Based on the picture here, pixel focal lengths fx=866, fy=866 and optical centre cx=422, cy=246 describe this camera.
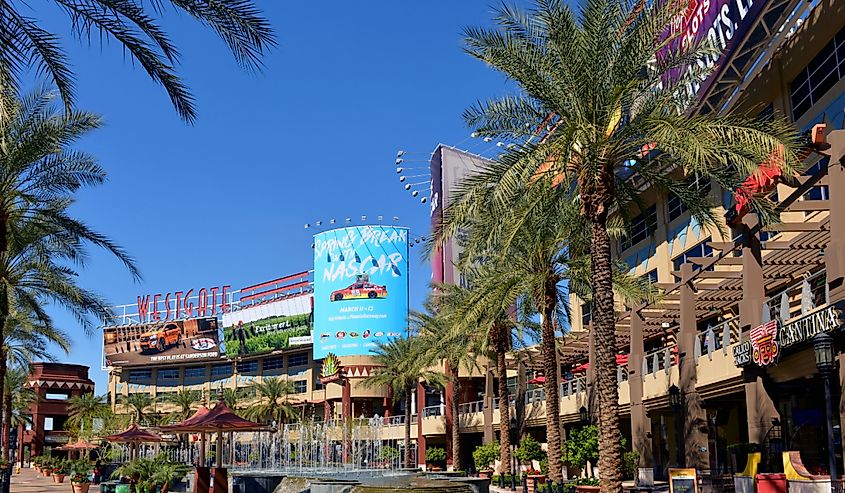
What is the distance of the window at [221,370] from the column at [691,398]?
8973 centimetres

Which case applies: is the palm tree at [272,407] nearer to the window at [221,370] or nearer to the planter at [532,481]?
the window at [221,370]

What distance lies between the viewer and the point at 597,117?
61.7 ft

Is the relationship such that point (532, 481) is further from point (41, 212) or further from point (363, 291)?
point (363, 291)

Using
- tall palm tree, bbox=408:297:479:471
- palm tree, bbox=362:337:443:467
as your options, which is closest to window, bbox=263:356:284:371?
palm tree, bbox=362:337:443:467

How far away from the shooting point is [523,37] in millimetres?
18984

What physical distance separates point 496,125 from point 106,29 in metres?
10.4

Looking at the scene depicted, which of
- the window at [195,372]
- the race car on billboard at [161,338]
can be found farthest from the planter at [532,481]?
the window at [195,372]

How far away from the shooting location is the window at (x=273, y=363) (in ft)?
349

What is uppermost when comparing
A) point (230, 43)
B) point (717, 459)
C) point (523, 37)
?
point (523, 37)

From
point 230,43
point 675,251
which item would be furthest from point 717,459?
point 230,43

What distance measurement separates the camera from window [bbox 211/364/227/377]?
111500mm

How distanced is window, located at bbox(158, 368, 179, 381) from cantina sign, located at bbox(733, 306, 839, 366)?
102056 mm

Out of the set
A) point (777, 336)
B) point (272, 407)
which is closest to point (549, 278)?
point (777, 336)

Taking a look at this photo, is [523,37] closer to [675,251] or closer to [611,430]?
[611,430]
